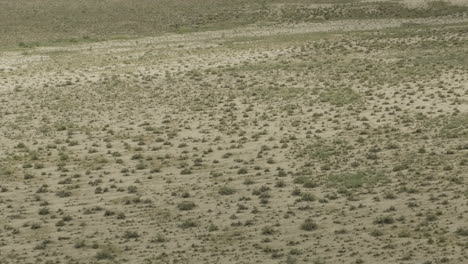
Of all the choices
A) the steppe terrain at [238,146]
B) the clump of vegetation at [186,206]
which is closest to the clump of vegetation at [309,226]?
the steppe terrain at [238,146]

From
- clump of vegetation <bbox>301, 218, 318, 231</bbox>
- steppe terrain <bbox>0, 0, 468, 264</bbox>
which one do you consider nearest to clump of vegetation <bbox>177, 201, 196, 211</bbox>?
steppe terrain <bbox>0, 0, 468, 264</bbox>

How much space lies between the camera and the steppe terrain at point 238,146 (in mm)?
24484

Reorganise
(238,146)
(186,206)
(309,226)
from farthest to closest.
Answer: (238,146)
(186,206)
(309,226)

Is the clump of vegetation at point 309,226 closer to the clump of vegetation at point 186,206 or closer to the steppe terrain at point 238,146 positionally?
the steppe terrain at point 238,146

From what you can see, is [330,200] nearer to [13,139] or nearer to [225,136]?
[225,136]

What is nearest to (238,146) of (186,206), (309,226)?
(186,206)

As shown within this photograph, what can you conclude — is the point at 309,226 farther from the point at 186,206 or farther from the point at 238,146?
the point at 238,146

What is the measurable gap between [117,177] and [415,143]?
1097 centimetres

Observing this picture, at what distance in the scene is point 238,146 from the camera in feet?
116

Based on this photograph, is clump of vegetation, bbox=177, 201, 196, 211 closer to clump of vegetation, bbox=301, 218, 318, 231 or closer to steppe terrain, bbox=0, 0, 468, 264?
steppe terrain, bbox=0, 0, 468, 264

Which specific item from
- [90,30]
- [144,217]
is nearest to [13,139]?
[144,217]

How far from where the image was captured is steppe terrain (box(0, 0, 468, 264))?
80.3 ft

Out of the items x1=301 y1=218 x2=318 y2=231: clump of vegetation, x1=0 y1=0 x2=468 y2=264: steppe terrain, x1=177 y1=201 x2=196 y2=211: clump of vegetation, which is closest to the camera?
x1=0 y1=0 x2=468 y2=264: steppe terrain

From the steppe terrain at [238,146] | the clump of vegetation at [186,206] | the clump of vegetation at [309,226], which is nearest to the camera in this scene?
the steppe terrain at [238,146]
